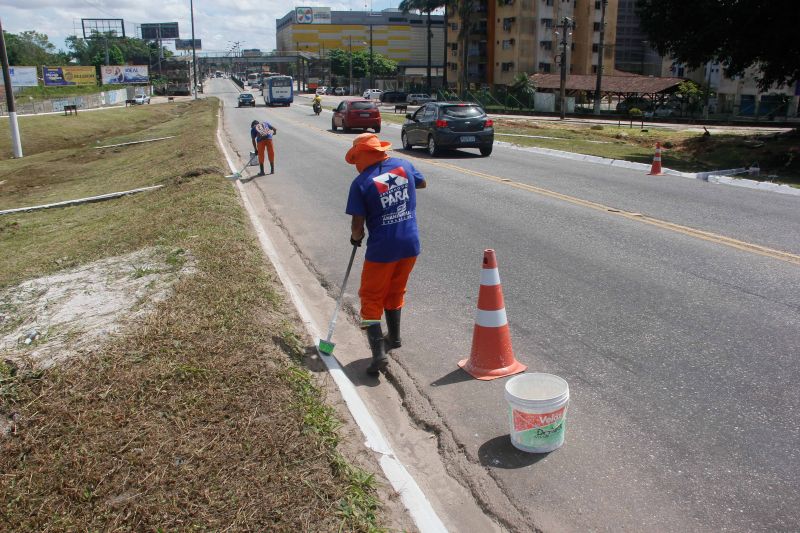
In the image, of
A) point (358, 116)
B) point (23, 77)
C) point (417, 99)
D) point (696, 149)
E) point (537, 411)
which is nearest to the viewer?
point (537, 411)

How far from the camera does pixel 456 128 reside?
64.0 ft

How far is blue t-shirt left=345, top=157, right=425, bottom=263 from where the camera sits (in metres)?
5.01

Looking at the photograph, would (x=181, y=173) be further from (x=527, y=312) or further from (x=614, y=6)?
(x=614, y=6)

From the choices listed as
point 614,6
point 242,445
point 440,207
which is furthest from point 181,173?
point 614,6

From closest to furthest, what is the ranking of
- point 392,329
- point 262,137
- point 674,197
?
point 392,329, point 674,197, point 262,137

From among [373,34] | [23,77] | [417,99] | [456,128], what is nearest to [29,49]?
[23,77]

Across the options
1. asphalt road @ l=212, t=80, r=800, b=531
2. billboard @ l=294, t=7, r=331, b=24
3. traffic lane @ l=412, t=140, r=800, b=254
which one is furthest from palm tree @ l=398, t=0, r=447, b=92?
billboard @ l=294, t=7, r=331, b=24

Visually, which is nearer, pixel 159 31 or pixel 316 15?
pixel 159 31

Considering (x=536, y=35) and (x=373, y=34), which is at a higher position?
(x=373, y=34)

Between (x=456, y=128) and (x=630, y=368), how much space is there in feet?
50.2

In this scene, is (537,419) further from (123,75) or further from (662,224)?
(123,75)

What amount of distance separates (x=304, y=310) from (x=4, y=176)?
19965 mm

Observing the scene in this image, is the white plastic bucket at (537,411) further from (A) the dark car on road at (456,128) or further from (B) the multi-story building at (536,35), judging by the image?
(B) the multi-story building at (536,35)

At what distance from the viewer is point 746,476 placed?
3.61 metres
